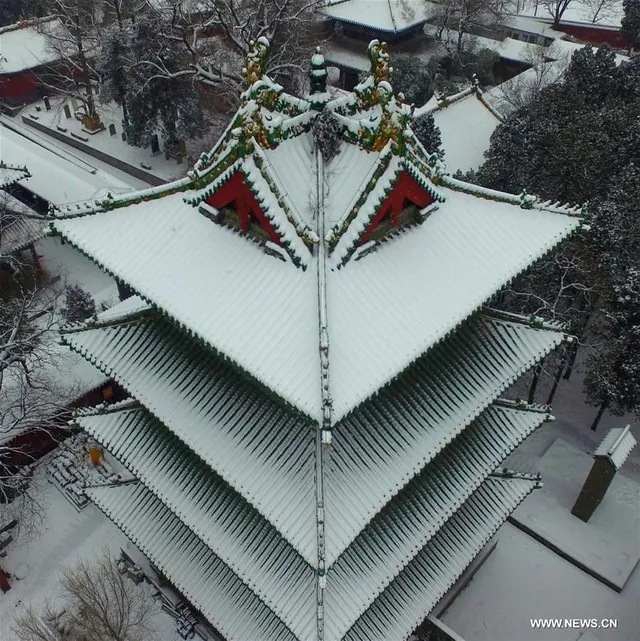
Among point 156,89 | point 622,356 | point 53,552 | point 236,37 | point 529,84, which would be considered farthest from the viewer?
point 529,84

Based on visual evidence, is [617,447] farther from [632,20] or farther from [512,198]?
[632,20]

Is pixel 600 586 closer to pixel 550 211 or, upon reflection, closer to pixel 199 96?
pixel 550 211

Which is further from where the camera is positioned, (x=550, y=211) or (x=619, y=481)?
(x=619, y=481)

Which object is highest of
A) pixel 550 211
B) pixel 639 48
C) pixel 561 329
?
pixel 639 48

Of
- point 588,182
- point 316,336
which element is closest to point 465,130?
point 588,182

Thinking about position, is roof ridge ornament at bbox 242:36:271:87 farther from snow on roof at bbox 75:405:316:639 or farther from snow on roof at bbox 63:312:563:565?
snow on roof at bbox 75:405:316:639

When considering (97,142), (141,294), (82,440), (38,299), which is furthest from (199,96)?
(141,294)

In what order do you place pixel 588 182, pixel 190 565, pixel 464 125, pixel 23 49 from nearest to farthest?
pixel 190 565 → pixel 588 182 → pixel 464 125 → pixel 23 49

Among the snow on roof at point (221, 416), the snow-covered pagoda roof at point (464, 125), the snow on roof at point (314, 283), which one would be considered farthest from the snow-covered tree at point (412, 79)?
the snow on roof at point (221, 416)
